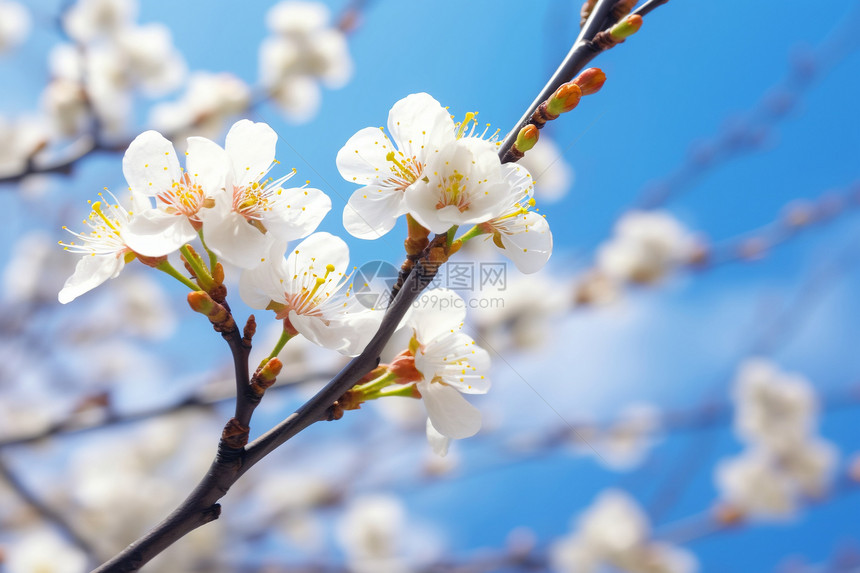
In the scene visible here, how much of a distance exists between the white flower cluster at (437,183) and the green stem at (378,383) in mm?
155

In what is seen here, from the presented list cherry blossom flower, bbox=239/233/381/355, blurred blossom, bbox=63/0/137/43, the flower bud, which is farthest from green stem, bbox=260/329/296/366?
blurred blossom, bbox=63/0/137/43

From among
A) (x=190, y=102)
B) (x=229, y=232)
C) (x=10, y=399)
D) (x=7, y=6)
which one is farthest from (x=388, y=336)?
(x=7, y=6)

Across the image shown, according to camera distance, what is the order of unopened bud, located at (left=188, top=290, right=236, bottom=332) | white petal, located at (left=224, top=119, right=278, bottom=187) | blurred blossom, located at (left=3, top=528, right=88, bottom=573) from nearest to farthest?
unopened bud, located at (left=188, top=290, right=236, bottom=332), white petal, located at (left=224, top=119, right=278, bottom=187), blurred blossom, located at (left=3, top=528, right=88, bottom=573)

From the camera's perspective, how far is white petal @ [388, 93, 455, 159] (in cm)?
60

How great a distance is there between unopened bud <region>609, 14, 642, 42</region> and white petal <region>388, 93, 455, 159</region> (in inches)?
8.3

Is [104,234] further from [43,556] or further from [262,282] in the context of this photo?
[43,556]

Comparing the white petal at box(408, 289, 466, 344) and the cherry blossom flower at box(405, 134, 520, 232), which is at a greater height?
the cherry blossom flower at box(405, 134, 520, 232)

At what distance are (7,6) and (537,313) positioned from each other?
3.79 meters

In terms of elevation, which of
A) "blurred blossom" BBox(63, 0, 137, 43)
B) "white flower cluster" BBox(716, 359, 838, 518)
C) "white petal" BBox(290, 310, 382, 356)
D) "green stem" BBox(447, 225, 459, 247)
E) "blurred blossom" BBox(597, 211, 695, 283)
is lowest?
"white petal" BBox(290, 310, 382, 356)

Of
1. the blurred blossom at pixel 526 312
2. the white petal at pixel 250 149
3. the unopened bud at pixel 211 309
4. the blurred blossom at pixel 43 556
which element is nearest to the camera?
the unopened bud at pixel 211 309

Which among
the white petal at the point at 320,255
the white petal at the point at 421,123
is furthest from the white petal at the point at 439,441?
the white petal at the point at 421,123

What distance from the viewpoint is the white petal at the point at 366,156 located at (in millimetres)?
694

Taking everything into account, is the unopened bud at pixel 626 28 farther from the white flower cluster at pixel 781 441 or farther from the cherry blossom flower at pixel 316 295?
the white flower cluster at pixel 781 441

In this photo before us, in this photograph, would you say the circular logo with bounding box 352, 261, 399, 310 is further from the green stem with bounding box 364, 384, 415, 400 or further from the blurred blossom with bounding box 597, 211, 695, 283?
the blurred blossom with bounding box 597, 211, 695, 283
